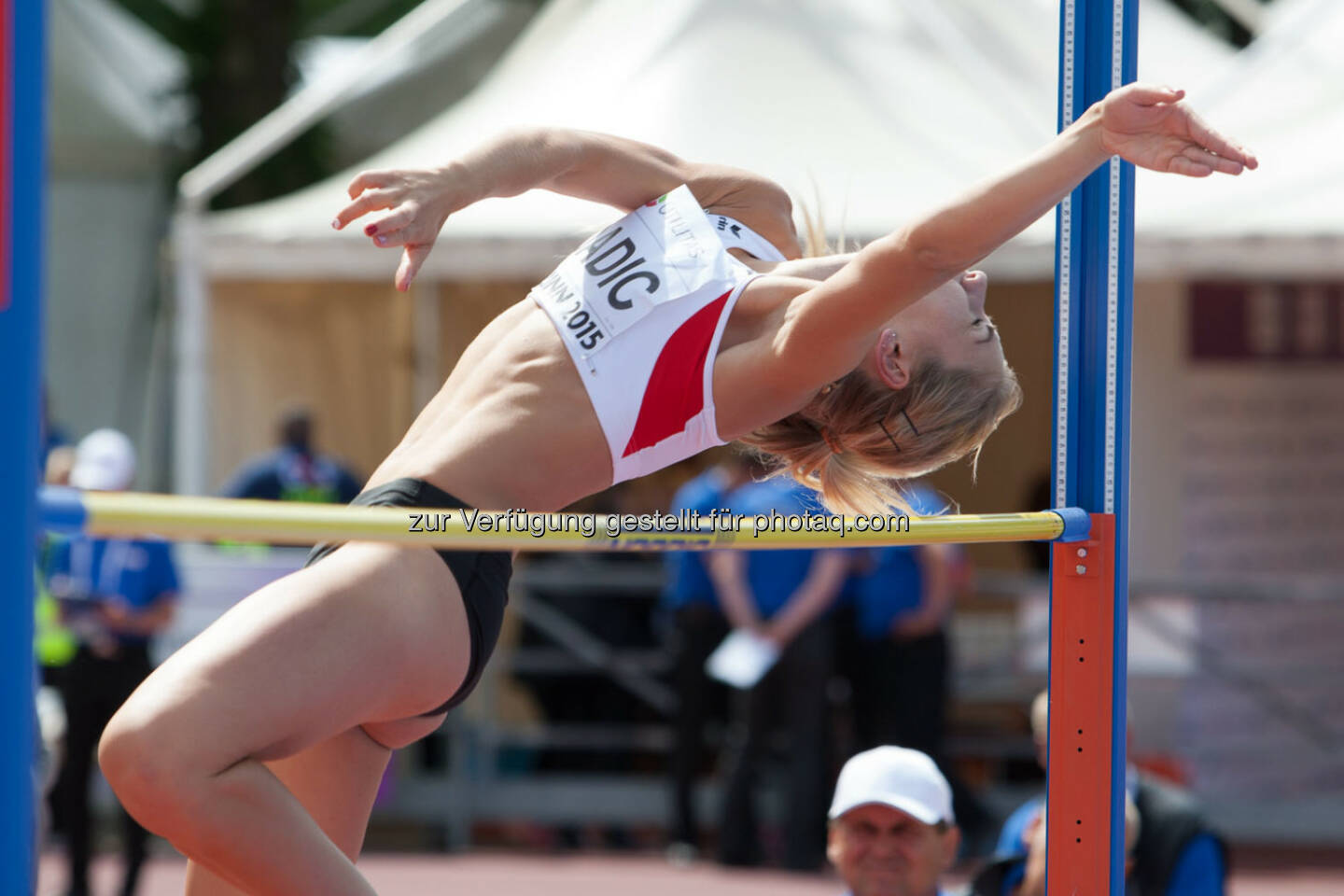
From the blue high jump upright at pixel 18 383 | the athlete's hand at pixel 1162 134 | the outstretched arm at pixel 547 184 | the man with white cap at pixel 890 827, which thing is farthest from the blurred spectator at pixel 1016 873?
the blue high jump upright at pixel 18 383

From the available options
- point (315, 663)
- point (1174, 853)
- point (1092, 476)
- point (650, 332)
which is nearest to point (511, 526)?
point (315, 663)

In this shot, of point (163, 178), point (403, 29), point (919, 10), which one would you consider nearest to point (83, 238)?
point (163, 178)

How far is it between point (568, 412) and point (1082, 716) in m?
0.91

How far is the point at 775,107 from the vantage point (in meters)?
7.55

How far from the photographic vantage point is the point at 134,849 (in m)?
6.11

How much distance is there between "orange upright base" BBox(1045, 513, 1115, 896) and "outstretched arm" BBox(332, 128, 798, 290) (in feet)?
2.22

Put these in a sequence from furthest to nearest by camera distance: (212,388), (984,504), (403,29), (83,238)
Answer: (83,238)
(984,504)
(403,29)
(212,388)

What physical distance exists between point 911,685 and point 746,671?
0.70 m

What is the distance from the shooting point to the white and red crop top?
2.35m

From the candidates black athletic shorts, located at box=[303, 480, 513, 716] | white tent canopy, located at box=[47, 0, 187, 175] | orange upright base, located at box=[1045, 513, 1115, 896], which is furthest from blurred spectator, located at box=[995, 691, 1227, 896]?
white tent canopy, located at box=[47, 0, 187, 175]

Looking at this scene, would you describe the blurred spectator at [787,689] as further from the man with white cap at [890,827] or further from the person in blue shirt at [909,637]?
the man with white cap at [890,827]

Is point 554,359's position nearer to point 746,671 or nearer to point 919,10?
point 746,671

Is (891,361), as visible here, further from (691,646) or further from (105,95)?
(105,95)

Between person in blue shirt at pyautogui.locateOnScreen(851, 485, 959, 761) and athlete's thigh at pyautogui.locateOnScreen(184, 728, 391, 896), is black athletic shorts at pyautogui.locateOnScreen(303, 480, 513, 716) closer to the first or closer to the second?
athlete's thigh at pyautogui.locateOnScreen(184, 728, 391, 896)
